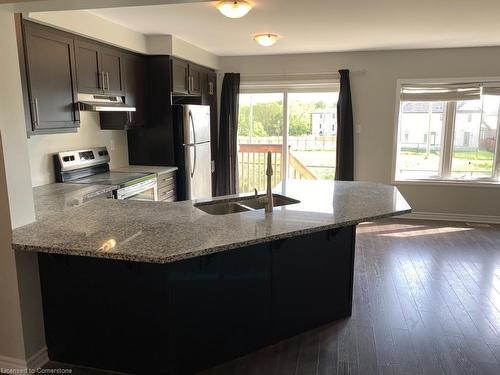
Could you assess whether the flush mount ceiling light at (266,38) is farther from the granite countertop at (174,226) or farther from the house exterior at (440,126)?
the house exterior at (440,126)

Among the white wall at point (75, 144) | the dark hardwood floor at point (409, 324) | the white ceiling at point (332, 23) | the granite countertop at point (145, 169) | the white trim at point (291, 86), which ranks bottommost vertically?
the dark hardwood floor at point (409, 324)

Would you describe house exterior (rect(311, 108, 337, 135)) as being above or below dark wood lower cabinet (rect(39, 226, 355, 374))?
above

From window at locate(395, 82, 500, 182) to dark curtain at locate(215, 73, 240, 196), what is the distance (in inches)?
93.0

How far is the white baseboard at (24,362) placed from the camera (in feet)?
7.33

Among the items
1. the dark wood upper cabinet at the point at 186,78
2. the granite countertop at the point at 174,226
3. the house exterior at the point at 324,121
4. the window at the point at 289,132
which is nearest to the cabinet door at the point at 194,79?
the dark wood upper cabinet at the point at 186,78

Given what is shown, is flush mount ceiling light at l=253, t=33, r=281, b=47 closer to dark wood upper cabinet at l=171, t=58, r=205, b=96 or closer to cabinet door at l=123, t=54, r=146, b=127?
dark wood upper cabinet at l=171, t=58, r=205, b=96

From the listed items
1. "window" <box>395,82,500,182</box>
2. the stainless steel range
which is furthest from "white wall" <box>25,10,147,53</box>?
"window" <box>395,82,500,182</box>

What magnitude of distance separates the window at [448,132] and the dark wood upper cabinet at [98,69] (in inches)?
148

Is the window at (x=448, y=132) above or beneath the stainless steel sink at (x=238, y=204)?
Result: above

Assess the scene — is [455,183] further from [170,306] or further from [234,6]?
[170,306]

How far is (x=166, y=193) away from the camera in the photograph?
4.50m

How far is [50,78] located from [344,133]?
382cm

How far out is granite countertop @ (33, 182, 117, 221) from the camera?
259cm

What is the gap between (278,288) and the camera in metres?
2.48
